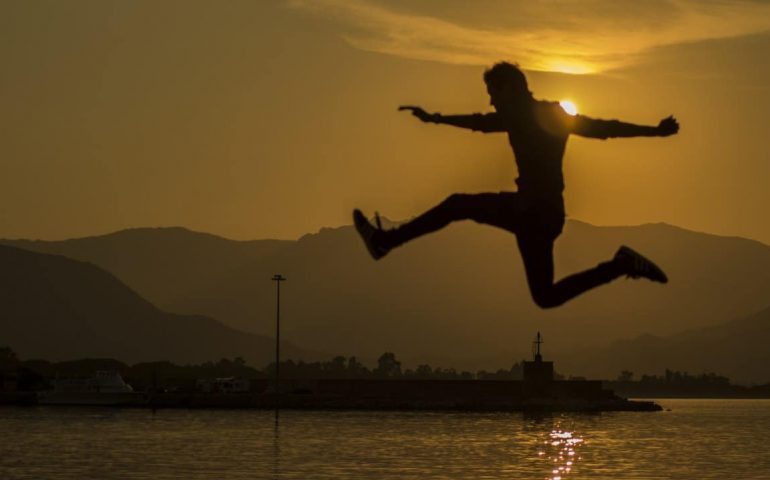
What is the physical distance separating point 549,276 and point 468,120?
1120 millimetres

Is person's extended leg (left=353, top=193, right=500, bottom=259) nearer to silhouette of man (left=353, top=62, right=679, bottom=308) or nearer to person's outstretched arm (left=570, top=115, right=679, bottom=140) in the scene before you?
silhouette of man (left=353, top=62, right=679, bottom=308)

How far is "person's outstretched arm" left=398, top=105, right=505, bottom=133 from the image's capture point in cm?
930

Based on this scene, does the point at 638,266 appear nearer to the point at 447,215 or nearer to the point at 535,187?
the point at 535,187

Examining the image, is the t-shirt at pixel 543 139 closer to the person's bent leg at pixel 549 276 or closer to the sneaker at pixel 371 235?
the person's bent leg at pixel 549 276

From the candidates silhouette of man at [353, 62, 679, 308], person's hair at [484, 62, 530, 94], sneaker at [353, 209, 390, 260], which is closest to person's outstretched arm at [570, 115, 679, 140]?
silhouette of man at [353, 62, 679, 308]

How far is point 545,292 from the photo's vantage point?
31.6ft

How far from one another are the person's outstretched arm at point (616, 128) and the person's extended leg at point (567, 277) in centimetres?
74

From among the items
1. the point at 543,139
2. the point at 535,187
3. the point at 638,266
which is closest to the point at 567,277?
the point at 638,266

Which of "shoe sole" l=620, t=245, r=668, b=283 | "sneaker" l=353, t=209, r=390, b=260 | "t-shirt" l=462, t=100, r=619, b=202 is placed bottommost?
"shoe sole" l=620, t=245, r=668, b=283

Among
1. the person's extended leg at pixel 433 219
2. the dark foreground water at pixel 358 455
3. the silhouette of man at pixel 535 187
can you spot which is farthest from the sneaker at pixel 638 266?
the dark foreground water at pixel 358 455

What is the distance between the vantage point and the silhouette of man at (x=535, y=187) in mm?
9164

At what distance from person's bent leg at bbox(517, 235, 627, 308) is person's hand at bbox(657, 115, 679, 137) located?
971mm

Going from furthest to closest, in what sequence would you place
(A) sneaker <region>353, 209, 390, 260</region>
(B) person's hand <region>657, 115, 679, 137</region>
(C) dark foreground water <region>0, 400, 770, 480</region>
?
1. (C) dark foreground water <region>0, 400, 770, 480</region>
2. (A) sneaker <region>353, 209, 390, 260</region>
3. (B) person's hand <region>657, 115, 679, 137</region>

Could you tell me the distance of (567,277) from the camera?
31.9 feet
